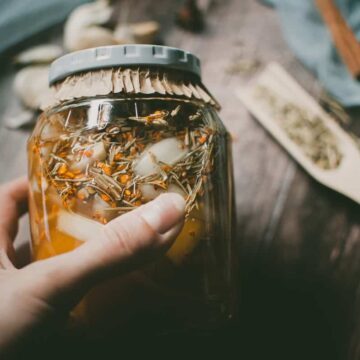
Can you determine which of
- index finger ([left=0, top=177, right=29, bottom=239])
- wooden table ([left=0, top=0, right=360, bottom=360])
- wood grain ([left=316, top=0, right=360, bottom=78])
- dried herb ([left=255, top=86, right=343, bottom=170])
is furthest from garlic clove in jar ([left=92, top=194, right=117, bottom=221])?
wood grain ([left=316, top=0, right=360, bottom=78])

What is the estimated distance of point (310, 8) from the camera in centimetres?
90

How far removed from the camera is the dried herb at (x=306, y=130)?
81cm

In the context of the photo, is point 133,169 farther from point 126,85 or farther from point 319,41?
point 319,41

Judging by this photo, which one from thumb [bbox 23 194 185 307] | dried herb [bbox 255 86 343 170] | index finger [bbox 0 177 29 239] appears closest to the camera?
thumb [bbox 23 194 185 307]

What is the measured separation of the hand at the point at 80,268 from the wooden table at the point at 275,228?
0.35 m

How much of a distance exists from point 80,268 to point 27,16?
63 cm

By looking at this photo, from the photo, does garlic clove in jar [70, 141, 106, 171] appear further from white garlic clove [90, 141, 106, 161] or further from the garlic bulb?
the garlic bulb

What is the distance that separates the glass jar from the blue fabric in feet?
1.34

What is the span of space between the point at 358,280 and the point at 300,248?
0.11 meters

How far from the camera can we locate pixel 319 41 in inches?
34.5

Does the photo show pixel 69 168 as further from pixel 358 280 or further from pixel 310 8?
pixel 310 8

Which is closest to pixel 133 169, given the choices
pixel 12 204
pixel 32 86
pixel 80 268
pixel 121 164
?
pixel 121 164

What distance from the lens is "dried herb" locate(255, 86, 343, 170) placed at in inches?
32.0

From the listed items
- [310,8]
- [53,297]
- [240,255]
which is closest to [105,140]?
[53,297]
